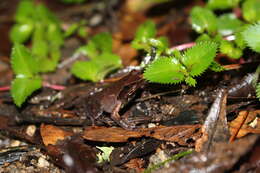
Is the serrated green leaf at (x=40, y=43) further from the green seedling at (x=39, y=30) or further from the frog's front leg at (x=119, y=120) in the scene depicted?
the frog's front leg at (x=119, y=120)

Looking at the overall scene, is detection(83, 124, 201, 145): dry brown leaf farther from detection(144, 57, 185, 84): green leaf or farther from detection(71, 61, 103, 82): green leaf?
detection(71, 61, 103, 82): green leaf

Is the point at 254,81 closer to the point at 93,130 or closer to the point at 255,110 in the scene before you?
the point at 255,110

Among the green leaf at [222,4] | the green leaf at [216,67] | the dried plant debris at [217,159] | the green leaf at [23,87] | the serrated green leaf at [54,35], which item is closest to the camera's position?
the dried plant debris at [217,159]

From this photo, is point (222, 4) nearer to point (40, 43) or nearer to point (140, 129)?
point (140, 129)

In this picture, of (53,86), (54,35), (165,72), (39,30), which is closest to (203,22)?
(165,72)

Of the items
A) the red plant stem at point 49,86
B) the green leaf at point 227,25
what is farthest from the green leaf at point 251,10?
the red plant stem at point 49,86

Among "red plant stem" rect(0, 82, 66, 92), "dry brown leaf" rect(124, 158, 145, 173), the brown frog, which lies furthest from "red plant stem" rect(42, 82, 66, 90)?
"dry brown leaf" rect(124, 158, 145, 173)

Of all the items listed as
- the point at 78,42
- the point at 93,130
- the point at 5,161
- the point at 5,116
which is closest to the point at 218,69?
the point at 93,130
